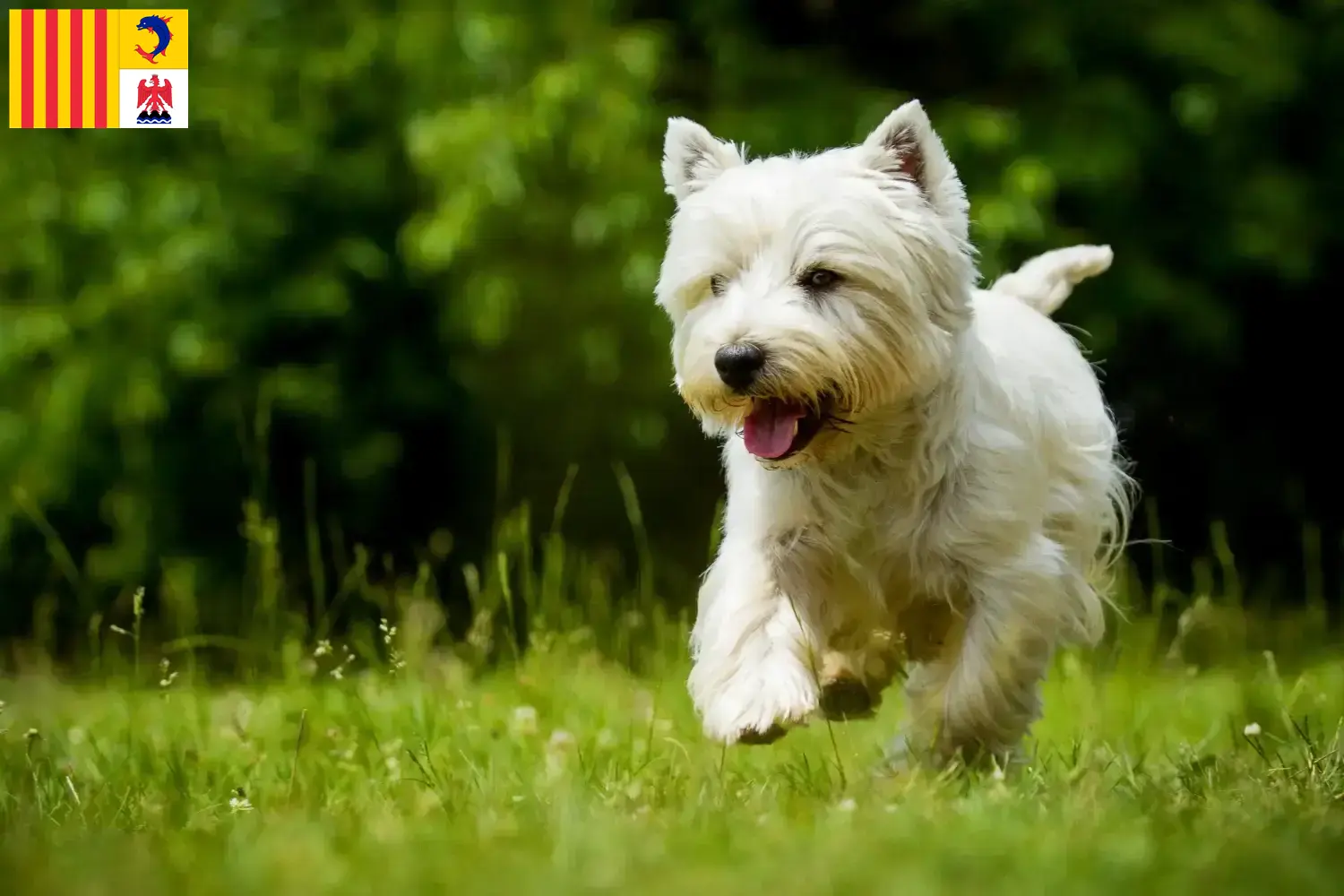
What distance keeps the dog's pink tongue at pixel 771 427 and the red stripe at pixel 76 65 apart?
431 cm

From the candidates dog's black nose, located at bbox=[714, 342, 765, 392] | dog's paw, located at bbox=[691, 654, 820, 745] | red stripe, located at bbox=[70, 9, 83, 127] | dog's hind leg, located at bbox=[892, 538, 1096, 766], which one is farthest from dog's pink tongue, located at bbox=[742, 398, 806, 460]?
red stripe, located at bbox=[70, 9, 83, 127]

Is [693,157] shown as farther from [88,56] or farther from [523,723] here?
[88,56]

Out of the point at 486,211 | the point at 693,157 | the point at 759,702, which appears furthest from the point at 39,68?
the point at 759,702

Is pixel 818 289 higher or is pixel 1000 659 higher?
pixel 818 289

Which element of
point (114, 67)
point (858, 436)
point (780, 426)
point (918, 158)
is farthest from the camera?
point (114, 67)

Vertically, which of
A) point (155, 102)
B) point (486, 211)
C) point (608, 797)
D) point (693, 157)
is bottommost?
point (608, 797)

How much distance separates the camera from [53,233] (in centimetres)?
891

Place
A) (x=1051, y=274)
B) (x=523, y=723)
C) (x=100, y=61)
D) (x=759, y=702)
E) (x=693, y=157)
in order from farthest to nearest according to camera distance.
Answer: (x=100, y=61) → (x=1051, y=274) → (x=523, y=723) → (x=693, y=157) → (x=759, y=702)

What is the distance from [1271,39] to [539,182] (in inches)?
142

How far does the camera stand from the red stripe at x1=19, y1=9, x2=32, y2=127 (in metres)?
7.47

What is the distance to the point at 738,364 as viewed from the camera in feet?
12.8

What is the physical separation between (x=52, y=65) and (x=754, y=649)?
4.84 metres

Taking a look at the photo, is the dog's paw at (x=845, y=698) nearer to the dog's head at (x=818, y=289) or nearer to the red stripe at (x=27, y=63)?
the dog's head at (x=818, y=289)

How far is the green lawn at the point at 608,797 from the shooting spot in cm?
265
